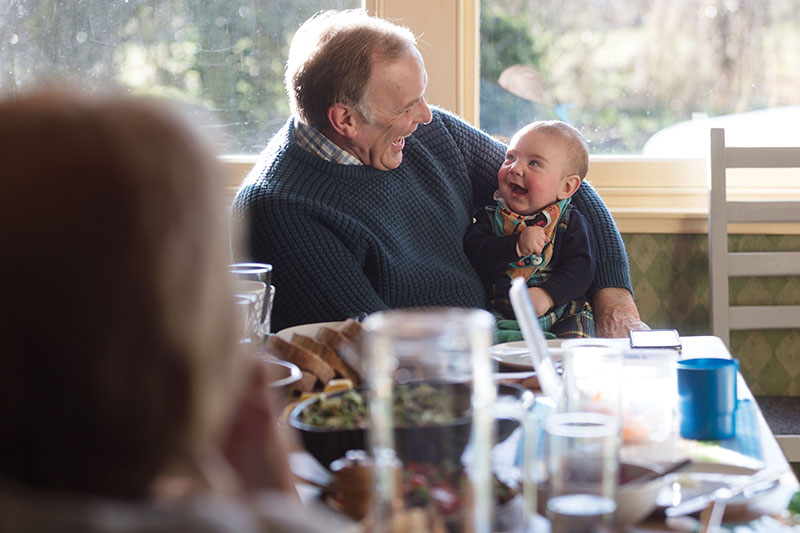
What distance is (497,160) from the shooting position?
2576mm

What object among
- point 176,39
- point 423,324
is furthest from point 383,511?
point 176,39

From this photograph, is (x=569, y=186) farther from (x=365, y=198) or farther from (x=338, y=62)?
(x=338, y=62)

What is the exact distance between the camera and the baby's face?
7.94 feet

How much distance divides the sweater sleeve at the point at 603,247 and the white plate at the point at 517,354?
2.53 feet

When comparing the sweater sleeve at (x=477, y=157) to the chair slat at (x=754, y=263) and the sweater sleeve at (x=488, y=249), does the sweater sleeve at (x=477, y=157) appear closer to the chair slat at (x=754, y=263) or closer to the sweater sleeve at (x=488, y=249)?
the sweater sleeve at (x=488, y=249)

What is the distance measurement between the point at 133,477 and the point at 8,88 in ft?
10.2

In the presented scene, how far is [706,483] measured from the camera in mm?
975

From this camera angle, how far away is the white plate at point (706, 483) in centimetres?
93

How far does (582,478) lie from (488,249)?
5.34 ft

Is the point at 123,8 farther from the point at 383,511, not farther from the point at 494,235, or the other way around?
the point at 383,511

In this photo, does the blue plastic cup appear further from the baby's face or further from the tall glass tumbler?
the baby's face

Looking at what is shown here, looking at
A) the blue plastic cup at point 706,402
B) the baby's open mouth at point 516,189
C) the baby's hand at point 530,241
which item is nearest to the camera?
the blue plastic cup at point 706,402

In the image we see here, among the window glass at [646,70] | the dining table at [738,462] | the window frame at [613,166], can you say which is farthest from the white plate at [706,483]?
the window glass at [646,70]

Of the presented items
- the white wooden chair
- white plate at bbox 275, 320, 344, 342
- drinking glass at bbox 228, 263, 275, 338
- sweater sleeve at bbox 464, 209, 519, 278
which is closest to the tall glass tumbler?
drinking glass at bbox 228, 263, 275, 338
